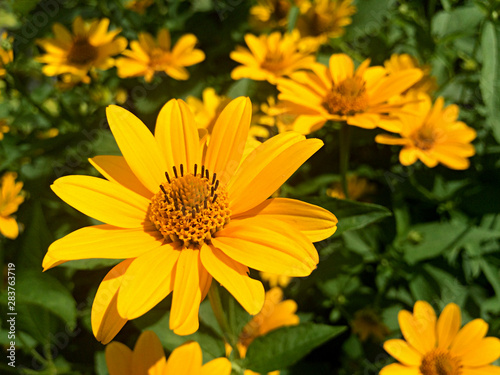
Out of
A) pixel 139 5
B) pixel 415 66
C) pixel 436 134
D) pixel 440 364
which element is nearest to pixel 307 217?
pixel 440 364

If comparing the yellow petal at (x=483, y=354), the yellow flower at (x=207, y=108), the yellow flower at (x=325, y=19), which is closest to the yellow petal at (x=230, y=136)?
the yellow flower at (x=207, y=108)

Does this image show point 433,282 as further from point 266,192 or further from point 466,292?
point 266,192

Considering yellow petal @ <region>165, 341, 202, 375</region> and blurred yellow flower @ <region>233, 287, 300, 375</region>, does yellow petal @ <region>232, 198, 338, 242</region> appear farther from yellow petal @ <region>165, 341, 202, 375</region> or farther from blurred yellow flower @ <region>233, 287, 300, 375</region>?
blurred yellow flower @ <region>233, 287, 300, 375</region>

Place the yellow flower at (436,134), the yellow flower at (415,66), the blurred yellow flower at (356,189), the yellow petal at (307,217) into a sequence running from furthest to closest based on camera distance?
the blurred yellow flower at (356,189)
the yellow flower at (415,66)
the yellow flower at (436,134)
the yellow petal at (307,217)

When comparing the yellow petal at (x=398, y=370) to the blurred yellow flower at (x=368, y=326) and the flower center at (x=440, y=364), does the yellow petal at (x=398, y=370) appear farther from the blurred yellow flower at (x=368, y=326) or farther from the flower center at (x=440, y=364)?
the blurred yellow flower at (x=368, y=326)

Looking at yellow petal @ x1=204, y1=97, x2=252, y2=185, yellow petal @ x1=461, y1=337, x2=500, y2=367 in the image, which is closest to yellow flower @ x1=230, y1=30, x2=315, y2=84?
yellow petal @ x1=204, y1=97, x2=252, y2=185

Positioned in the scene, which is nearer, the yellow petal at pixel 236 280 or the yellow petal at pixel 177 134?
the yellow petal at pixel 236 280

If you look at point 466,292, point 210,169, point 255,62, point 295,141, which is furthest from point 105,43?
point 466,292
